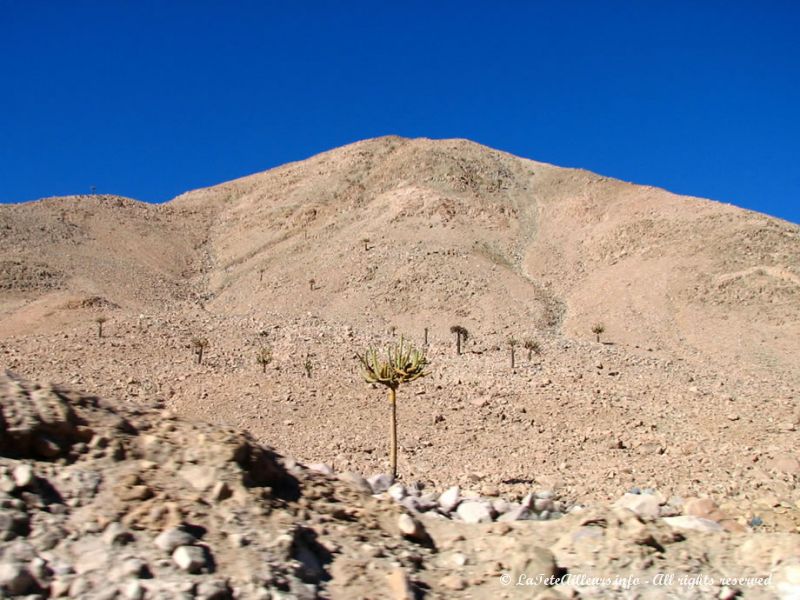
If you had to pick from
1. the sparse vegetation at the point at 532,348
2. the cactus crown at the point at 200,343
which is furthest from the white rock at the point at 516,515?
the sparse vegetation at the point at 532,348

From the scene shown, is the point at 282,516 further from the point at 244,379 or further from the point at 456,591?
the point at 244,379

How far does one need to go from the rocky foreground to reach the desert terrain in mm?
26

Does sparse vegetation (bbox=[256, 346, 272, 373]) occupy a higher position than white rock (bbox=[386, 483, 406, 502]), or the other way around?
sparse vegetation (bbox=[256, 346, 272, 373])

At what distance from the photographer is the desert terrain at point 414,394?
5.88m

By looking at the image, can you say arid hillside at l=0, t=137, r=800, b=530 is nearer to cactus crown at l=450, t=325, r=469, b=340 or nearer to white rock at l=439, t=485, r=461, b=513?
cactus crown at l=450, t=325, r=469, b=340

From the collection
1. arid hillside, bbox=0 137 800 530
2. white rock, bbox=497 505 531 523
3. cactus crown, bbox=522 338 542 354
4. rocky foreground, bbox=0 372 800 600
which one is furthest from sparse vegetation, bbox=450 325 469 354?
rocky foreground, bbox=0 372 800 600

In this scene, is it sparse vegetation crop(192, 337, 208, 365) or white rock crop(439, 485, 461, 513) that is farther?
sparse vegetation crop(192, 337, 208, 365)

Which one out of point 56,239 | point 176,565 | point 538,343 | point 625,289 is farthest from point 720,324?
point 56,239

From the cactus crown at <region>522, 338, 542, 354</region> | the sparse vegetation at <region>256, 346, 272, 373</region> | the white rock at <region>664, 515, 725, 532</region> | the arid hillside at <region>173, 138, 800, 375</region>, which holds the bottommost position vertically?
the white rock at <region>664, 515, 725, 532</region>

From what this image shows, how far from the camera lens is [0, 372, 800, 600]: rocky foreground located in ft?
16.6

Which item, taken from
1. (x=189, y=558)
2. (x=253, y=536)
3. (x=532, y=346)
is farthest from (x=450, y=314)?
(x=189, y=558)

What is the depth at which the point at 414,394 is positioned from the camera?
24.2 meters

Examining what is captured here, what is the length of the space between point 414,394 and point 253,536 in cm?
1857

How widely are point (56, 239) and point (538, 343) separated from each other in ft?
160
